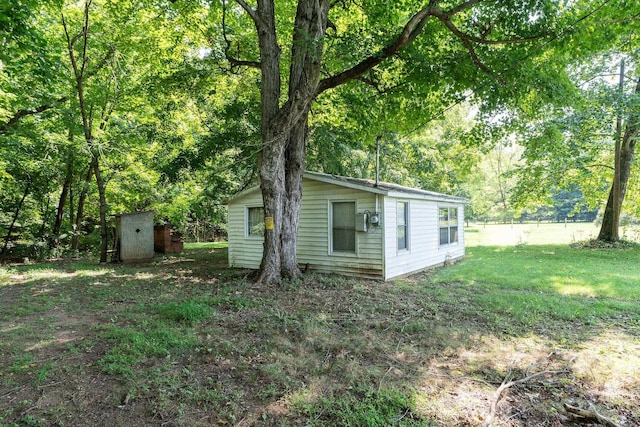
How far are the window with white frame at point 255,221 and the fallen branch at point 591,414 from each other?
7.91m

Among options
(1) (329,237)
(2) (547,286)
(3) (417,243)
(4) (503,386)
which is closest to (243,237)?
(1) (329,237)

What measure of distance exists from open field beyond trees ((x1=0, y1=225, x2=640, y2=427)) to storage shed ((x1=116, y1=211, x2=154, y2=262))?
3962 millimetres

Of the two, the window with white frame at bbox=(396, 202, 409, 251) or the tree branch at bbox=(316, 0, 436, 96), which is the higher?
the tree branch at bbox=(316, 0, 436, 96)

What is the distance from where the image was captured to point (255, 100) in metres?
12.0

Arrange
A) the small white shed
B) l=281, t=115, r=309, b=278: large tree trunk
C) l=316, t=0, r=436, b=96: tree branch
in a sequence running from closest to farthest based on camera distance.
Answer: l=316, t=0, r=436, b=96: tree branch → l=281, t=115, r=309, b=278: large tree trunk → the small white shed

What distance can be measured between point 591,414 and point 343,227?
632cm

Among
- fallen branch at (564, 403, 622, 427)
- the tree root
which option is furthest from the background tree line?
fallen branch at (564, 403, 622, 427)

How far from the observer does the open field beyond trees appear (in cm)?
278

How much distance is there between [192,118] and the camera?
1513 centimetres

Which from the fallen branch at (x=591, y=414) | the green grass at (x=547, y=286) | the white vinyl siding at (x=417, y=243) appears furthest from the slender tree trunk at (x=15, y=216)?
the fallen branch at (x=591, y=414)

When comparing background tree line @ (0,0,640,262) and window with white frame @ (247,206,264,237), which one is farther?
window with white frame @ (247,206,264,237)

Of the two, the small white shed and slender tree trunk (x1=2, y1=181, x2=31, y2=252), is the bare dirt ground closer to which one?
the small white shed

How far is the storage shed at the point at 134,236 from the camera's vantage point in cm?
1101

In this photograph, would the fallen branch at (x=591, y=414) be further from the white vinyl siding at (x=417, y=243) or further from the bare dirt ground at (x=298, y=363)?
the white vinyl siding at (x=417, y=243)
